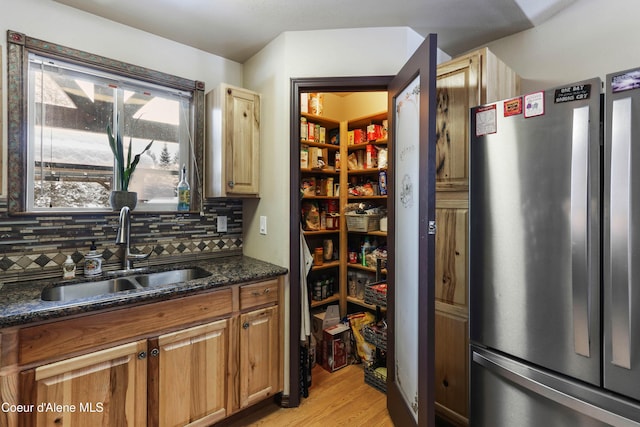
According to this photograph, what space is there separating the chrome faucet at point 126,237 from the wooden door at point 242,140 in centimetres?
60

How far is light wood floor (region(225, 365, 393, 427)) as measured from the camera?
1.87 meters

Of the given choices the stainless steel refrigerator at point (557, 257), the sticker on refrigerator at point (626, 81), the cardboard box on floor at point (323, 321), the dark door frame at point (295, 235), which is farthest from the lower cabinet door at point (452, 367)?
the sticker on refrigerator at point (626, 81)

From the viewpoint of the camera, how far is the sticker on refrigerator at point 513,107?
4.23 feet

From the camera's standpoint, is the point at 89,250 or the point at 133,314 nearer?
the point at 133,314

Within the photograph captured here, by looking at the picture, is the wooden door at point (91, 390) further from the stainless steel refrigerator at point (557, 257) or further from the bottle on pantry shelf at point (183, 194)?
the stainless steel refrigerator at point (557, 257)

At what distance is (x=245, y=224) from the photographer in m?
2.43

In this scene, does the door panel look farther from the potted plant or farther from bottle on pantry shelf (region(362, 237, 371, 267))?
the potted plant

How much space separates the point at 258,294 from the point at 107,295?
0.78 metres

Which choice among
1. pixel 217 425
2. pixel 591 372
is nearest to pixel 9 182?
pixel 217 425

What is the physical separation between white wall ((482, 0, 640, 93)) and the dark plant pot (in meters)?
2.59

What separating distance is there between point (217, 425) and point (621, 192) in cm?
221

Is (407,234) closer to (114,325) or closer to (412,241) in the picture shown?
(412,241)

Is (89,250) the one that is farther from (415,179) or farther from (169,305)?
(415,179)

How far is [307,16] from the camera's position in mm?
1831
